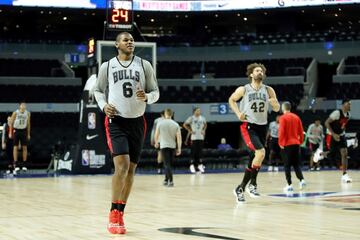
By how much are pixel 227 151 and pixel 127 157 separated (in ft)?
65.9

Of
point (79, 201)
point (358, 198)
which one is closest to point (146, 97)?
point (79, 201)

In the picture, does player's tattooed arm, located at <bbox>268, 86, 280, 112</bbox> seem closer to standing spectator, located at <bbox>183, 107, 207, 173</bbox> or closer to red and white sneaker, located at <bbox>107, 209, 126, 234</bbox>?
red and white sneaker, located at <bbox>107, 209, 126, 234</bbox>

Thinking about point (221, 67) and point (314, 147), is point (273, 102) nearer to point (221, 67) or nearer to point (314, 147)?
point (314, 147)

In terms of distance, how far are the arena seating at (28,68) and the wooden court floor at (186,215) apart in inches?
988

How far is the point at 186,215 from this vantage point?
350 inches

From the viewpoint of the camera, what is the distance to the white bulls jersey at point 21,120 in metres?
20.2

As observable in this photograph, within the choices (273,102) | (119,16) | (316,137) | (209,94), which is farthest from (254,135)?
(209,94)

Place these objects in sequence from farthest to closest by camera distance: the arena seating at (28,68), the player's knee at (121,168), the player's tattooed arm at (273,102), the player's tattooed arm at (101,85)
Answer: the arena seating at (28,68)
the player's tattooed arm at (273,102)
the player's tattooed arm at (101,85)
the player's knee at (121,168)

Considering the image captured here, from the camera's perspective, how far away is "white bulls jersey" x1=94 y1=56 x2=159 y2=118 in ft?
24.5

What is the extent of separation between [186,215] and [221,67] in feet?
107

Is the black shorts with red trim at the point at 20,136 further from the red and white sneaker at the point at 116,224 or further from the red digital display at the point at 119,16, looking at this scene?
the red and white sneaker at the point at 116,224

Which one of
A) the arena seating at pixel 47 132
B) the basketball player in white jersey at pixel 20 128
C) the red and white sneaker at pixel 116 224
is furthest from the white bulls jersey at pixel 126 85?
the arena seating at pixel 47 132

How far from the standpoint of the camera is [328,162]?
1081 inches

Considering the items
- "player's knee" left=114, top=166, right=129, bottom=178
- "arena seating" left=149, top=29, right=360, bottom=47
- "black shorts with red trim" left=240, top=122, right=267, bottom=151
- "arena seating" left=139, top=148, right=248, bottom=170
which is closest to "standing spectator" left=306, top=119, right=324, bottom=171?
"arena seating" left=139, top=148, right=248, bottom=170
